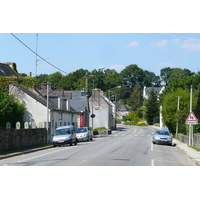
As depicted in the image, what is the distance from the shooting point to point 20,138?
26625mm

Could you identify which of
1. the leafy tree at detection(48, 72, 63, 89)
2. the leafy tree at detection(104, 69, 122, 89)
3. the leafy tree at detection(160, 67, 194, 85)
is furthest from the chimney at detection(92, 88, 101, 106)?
the leafy tree at detection(160, 67, 194, 85)

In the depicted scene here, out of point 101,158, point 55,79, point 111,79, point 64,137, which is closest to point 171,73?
point 111,79

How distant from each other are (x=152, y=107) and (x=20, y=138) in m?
75.8

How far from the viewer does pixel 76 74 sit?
134 m

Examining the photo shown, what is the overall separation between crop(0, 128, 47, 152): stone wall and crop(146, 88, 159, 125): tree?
6876 centimetres

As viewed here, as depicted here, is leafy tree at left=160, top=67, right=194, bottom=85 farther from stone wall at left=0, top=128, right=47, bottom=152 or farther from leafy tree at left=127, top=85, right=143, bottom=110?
stone wall at left=0, top=128, right=47, bottom=152

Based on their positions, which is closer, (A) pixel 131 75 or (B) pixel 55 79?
(B) pixel 55 79

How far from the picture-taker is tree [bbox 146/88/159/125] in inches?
3915

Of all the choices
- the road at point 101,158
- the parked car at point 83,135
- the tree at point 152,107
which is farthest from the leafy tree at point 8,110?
Answer: the tree at point 152,107

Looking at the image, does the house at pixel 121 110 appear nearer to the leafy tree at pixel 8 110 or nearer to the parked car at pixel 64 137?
the leafy tree at pixel 8 110

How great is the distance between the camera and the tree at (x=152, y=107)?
99.4 m

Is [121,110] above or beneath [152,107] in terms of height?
beneath

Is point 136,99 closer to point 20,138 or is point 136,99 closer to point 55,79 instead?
point 55,79
